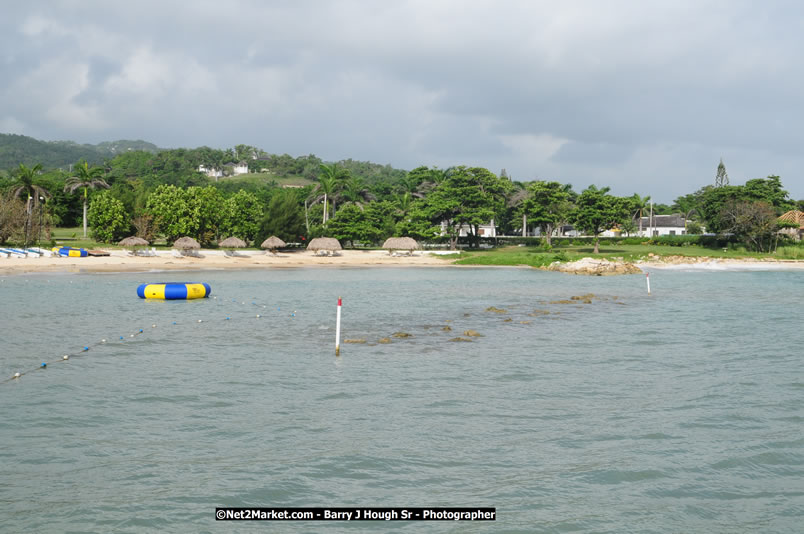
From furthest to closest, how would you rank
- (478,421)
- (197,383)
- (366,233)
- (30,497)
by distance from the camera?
1. (366,233)
2. (197,383)
3. (478,421)
4. (30,497)

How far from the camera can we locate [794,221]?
88062mm

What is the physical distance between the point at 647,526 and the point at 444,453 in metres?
3.67

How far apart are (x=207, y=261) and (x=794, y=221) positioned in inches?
3079

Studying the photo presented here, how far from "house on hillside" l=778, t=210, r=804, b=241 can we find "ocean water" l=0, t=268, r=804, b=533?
69.6 meters

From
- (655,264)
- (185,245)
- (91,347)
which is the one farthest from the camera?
(655,264)

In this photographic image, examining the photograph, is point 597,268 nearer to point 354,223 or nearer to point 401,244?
point 401,244

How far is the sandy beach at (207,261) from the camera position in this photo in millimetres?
58281

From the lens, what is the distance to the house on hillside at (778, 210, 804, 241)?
8738cm

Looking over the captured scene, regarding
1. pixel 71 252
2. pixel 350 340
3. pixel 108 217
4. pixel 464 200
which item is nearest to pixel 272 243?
pixel 108 217

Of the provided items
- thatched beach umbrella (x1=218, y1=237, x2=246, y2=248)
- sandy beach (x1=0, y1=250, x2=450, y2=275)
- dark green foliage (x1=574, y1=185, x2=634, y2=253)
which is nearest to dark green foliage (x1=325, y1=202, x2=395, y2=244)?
sandy beach (x1=0, y1=250, x2=450, y2=275)

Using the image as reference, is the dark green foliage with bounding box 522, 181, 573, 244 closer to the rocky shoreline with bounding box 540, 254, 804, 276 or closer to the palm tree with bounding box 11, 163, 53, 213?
the rocky shoreline with bounding box 540, 254, 804, 276

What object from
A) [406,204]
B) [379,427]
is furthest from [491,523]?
[406,204]

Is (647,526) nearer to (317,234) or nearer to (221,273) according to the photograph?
(221,273)

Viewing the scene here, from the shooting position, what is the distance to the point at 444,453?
36.6 feet
